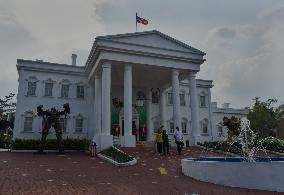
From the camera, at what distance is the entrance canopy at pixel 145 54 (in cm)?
2498

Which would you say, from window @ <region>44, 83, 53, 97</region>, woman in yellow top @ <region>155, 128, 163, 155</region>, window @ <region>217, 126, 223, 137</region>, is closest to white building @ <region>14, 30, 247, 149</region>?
window @ <region>44, 83, 53, 97</region>

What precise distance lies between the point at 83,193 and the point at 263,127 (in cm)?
4755

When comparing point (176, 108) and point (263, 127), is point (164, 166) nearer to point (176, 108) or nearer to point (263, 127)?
point (176, 108)

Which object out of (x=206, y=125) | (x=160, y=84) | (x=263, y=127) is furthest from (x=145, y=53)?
(x=263, y=127)

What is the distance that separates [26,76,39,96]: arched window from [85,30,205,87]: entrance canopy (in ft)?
20.4

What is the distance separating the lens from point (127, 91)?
24.9 metres

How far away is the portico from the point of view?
951 inches

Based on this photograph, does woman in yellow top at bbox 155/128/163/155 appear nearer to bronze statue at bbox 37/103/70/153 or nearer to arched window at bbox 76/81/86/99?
bronze statue at bbox 37/103/70/153

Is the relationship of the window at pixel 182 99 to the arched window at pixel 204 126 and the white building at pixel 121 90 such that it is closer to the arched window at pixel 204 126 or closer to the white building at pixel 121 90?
the white building at pixel 121 90

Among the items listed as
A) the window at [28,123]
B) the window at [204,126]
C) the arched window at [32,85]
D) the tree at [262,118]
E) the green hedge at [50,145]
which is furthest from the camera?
the tree at [262,118]

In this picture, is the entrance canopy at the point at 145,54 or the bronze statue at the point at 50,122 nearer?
the bronze statue at the point at 50,122

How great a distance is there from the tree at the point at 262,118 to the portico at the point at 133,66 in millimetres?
24560

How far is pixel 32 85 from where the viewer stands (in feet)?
102

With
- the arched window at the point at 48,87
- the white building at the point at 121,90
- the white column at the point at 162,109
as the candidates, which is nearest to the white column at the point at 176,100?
the white building at the point at 121,90
